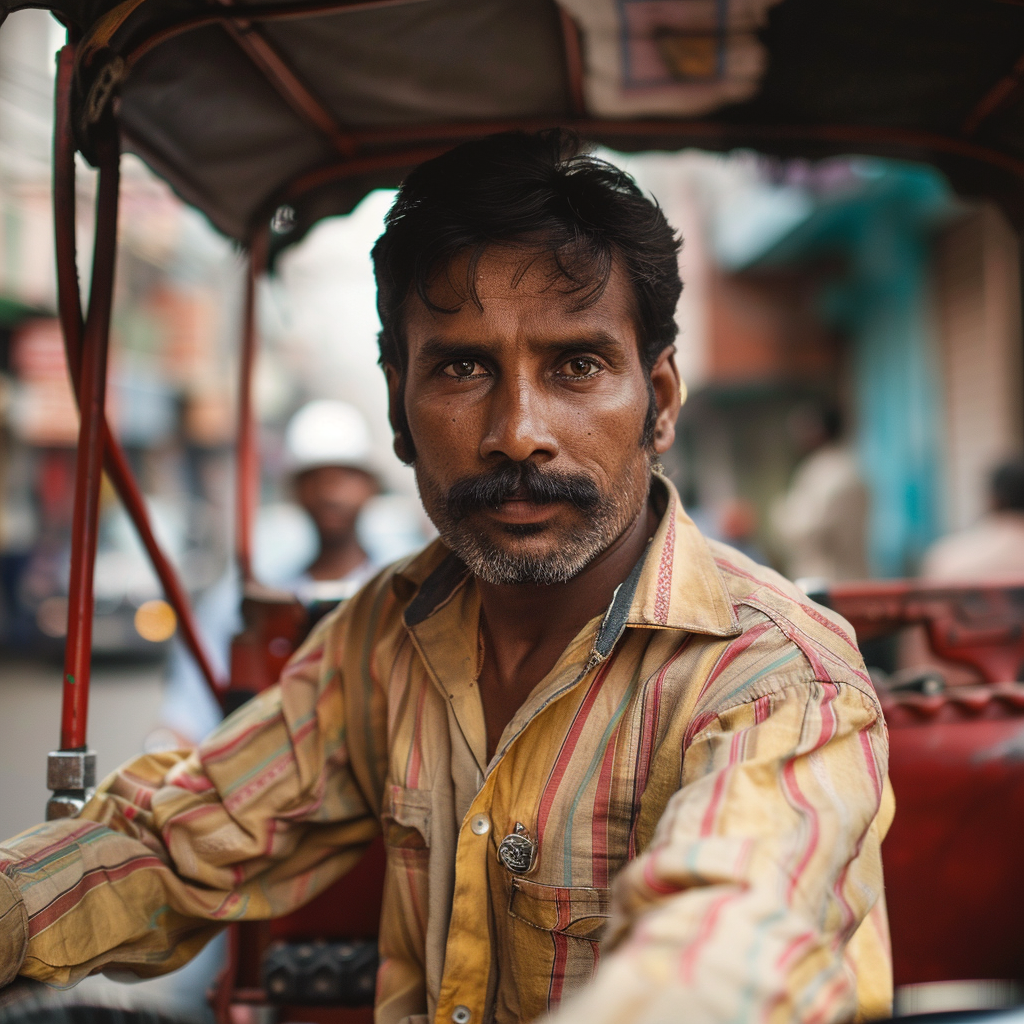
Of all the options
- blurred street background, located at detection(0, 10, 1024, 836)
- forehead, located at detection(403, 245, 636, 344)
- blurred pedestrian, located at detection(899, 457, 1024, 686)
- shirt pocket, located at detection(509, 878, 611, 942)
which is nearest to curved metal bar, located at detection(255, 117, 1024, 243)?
blurred street background, located at detection(0, 10, 1024, 836)

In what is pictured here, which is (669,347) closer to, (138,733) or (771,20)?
(771,20)

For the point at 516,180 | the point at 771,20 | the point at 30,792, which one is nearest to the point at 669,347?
the point at 516,180

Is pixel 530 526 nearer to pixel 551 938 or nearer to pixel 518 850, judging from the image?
pixel 518 850

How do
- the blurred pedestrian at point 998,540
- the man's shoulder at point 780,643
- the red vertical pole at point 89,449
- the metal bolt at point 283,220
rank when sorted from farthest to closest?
the blurred pedestrian at point 998,540 < the metal bolt at point 283,220 < the red vertical pole at point 89,449 < the man's shoulder at point 780,643

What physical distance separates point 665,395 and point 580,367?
0.24 meters

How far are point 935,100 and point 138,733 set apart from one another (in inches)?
242

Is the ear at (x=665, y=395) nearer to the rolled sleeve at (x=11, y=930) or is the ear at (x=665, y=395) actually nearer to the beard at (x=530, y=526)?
the beard at (x=530, y=526)

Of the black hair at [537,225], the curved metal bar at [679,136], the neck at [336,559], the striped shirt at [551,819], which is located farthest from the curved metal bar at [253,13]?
the neck at [336,559]

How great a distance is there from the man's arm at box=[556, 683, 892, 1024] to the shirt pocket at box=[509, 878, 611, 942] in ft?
0.92

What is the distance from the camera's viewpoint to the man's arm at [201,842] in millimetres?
1380

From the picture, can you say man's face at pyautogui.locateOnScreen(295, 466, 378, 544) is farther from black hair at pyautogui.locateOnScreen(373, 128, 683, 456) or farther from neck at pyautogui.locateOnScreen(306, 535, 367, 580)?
black hair at pyautogui.locateOnScreen(373, 128, 683, 456)

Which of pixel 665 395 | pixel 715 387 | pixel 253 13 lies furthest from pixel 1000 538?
pixel 715 387

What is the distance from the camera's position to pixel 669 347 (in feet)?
5.27

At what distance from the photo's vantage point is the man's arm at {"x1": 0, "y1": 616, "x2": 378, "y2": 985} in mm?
1380
